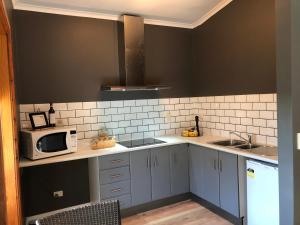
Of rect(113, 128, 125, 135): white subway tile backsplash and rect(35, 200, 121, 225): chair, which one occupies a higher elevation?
rect(113, 128, 125, 135): white subway tile backsplash

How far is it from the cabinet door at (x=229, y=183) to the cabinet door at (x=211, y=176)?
0.28 ft

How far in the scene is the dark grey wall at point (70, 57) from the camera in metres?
3.04

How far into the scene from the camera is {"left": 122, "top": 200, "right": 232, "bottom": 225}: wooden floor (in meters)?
3.00

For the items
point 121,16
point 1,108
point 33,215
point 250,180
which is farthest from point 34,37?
point 250,180

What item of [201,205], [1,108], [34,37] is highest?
[34,37]

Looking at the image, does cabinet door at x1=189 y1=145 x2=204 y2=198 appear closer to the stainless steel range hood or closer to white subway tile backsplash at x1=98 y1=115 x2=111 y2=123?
the stainless steel range hood

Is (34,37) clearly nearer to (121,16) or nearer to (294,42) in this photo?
(121,16)

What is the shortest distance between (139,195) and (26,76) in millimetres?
1961

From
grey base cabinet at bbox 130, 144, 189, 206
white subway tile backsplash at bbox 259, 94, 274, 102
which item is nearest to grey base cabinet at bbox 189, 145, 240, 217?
grey base cabinet at bbox 130, 144, 189, 206

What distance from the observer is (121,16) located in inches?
137

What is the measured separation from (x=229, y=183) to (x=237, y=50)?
1675 mm

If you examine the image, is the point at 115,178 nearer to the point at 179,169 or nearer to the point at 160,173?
the point at 160,173

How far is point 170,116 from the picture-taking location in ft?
13.0

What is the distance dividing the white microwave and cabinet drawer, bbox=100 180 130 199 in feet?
1.86
